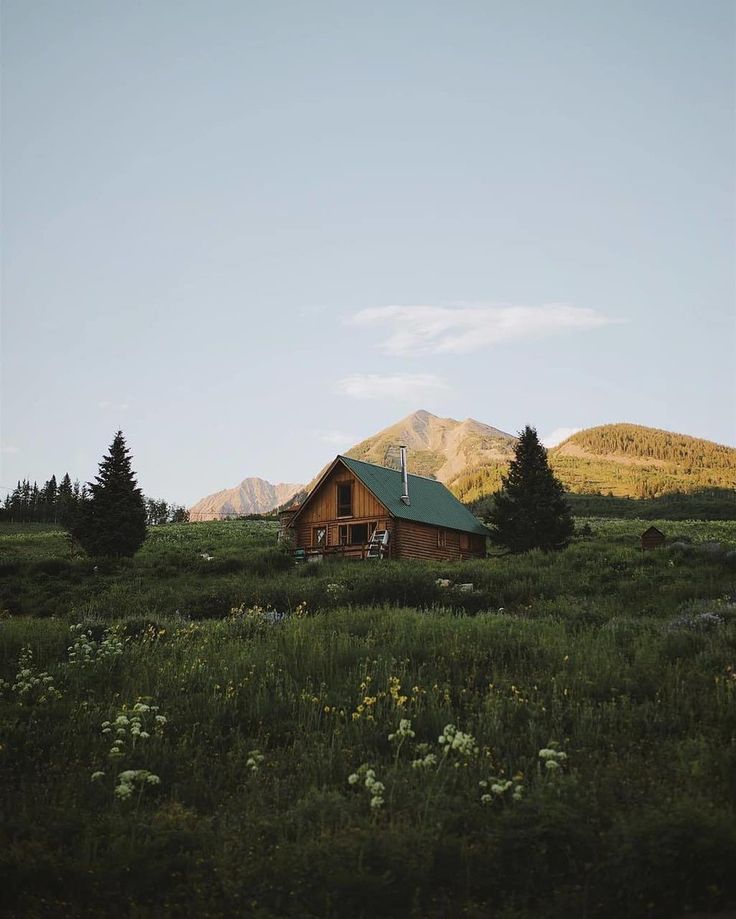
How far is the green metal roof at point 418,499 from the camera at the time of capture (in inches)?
1529

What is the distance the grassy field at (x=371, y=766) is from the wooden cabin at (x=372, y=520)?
850 inches

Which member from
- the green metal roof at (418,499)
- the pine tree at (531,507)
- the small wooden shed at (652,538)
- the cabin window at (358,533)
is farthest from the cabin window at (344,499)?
the small wooden shed at (652,538)

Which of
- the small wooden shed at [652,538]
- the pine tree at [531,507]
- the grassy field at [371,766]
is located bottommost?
the grassy field at [371,766]

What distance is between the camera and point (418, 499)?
41688 mm

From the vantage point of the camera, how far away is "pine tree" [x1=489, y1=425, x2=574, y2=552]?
38344 millimetres

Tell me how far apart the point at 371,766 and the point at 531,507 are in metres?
31.6

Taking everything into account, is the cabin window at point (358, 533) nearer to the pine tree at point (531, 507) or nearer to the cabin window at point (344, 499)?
the cabin window at point (344, 499)

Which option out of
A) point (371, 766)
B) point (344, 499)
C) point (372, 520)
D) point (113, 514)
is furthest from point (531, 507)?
point (371, 766)

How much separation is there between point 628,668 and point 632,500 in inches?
4790

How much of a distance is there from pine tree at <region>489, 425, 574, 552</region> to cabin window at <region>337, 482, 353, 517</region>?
7457 mm

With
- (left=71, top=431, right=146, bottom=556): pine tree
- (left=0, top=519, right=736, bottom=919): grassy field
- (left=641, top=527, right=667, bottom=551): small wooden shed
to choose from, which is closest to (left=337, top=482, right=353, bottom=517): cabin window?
(left=71, top=431, right=146, bottom=556): pine tree

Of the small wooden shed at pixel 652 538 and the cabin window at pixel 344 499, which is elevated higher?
the cabin window at pixel 344 499

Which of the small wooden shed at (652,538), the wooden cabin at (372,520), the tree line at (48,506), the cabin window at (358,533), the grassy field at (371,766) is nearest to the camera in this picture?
the grassy field at (371,766)

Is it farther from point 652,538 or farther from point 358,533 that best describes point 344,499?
point 652,538
